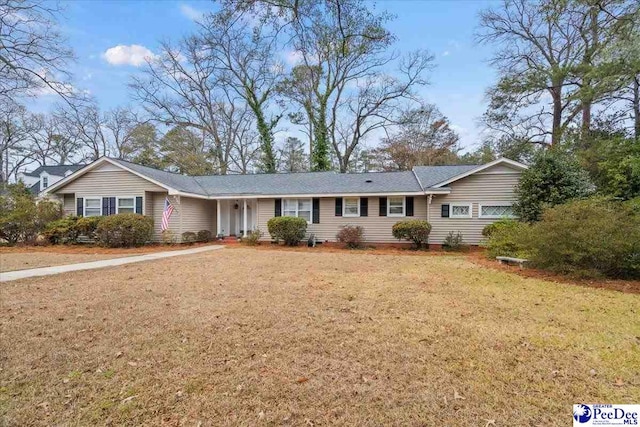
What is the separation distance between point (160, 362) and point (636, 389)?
4570mm

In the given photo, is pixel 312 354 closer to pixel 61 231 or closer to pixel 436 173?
pixel 436 173

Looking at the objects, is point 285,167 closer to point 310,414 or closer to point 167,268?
point 167,268

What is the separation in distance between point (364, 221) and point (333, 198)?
198 cm

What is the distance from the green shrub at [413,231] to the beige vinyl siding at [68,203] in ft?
54.6

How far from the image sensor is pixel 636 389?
114 inches

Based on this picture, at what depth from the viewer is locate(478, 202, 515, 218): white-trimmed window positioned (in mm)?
14627

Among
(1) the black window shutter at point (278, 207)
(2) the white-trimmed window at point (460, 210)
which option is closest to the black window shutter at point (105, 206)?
(1) the black window shutter at point (278, 207)

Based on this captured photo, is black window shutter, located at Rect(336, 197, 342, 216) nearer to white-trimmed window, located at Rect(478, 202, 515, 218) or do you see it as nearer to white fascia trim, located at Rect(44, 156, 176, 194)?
white-trimmed window, located at Rect(478, 202, 515, 218)

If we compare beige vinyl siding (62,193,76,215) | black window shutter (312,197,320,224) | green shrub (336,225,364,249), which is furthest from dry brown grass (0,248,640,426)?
beige vinyl siding (62,193,76,215)

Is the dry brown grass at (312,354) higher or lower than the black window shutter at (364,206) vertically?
lower

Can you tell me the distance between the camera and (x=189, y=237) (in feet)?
53.3

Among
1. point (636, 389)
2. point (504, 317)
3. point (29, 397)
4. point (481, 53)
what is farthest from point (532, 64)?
point (29, 397)

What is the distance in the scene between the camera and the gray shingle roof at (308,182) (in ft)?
52.7

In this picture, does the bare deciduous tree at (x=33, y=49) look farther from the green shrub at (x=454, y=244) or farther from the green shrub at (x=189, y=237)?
the green shrub at (x=454, y=244)
